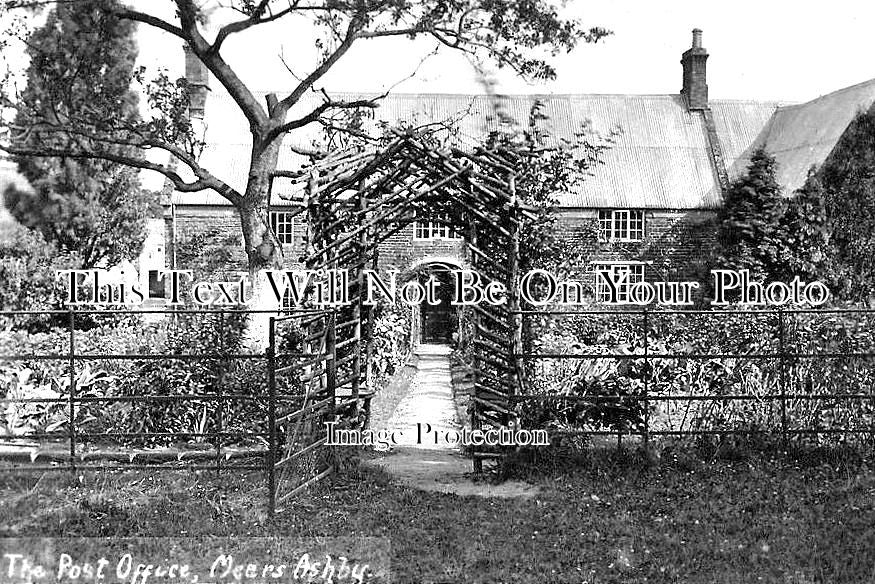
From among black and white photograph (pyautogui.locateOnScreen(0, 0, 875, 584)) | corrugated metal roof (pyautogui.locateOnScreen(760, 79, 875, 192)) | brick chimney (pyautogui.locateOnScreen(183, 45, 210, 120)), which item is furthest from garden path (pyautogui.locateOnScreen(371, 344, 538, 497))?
corrugated metal roof (pyautogui.locateOnScreen(760, 79, 875, 192))

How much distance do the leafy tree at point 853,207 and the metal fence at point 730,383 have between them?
363 inches

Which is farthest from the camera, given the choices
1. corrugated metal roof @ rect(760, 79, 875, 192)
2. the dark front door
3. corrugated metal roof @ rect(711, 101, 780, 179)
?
the dark front door

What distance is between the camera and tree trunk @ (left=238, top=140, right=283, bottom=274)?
14.5m

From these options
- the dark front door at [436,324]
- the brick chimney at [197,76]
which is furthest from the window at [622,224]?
the brick chimney at [197,76]

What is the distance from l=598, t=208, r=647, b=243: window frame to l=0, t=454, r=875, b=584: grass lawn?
14735 millimetres

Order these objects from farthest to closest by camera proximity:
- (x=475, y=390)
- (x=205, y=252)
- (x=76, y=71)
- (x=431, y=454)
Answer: (x=205, y=252)
(x=76, y=71)
(x=431, y=454)
(x=475, y=390)

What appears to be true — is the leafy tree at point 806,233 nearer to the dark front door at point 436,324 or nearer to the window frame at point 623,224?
the window frame at point 623,224

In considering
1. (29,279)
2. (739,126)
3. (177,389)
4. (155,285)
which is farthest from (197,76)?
(177,389)

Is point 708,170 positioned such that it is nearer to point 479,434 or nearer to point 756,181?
point 756,181

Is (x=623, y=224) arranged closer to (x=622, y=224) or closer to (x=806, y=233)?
(x=622, y=224)

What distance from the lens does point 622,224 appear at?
2275 centimetres

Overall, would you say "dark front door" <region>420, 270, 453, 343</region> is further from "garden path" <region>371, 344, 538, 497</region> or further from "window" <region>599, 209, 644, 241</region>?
"garden path" <region>371, 344, 538, 497</region>
